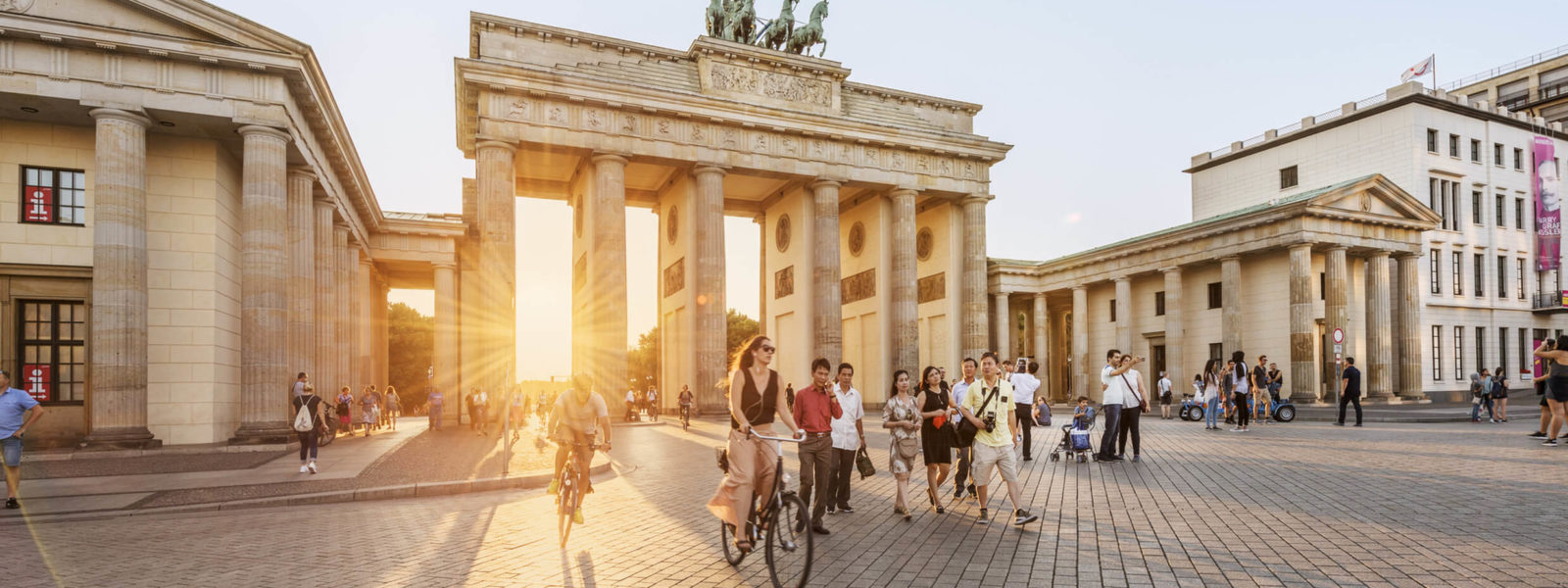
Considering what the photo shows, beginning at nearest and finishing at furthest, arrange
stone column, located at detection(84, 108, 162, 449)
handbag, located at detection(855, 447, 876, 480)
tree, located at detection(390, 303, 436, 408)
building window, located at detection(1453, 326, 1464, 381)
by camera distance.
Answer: handbag, located at detection(855, 447, 876, 480), stone column, located at detection(84, 108, 162, 449), building window, located at detection(1453, 326, 1464, 381), tree, located at detection(390, 303, 436, 408)

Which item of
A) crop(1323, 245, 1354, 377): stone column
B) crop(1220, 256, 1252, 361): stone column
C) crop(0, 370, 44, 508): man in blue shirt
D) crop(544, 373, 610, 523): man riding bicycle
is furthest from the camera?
crop(1220, 256, 1252, 361): stone column

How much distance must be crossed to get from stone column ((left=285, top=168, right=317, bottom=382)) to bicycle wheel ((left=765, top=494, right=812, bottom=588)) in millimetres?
21144

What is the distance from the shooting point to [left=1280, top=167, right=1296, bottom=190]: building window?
51.3 m

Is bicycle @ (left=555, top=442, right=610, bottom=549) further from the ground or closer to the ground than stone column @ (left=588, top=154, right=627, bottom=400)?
closer to the ground

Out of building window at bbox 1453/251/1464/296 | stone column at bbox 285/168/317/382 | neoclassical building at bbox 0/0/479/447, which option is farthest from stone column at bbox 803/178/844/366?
building window at bbox 1453/251/1464/296

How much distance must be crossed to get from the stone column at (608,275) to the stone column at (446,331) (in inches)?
211

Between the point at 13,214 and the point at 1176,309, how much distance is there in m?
41.9

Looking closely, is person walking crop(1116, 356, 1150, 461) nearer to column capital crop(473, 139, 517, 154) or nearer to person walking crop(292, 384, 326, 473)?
person walking crop(292, 384, 326, 473)

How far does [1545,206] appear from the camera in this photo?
49.7m

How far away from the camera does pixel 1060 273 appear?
49.5 metres

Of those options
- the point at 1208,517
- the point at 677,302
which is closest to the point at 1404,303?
the point at 677,302

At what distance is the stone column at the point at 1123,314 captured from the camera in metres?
44.1

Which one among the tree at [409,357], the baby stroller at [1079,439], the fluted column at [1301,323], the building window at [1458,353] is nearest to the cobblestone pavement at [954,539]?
the baby stroller at [1079,439]

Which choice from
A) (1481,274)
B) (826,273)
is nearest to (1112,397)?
(826,273)
